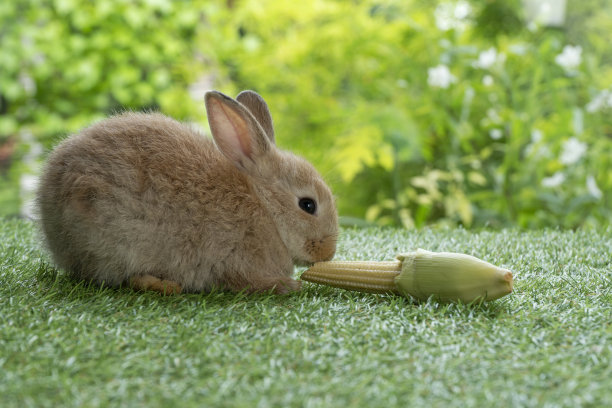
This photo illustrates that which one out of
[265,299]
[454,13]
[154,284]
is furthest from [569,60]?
[154,284]

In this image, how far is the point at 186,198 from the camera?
5.16 feet

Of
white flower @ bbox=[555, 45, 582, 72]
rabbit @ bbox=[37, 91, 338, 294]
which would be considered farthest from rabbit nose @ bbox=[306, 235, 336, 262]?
white flower @ bbox=[555, 45, 582, 72]

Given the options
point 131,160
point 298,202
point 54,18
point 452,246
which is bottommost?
point 452,246

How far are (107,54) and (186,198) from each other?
4.06m

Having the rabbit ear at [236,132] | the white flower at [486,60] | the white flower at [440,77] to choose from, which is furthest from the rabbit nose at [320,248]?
the white flower at [486,60]

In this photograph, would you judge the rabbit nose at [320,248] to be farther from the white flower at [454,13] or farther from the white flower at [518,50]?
the white flower at [454,13]

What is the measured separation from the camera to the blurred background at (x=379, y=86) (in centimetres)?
354

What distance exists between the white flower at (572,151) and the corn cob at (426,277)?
83.2 inches

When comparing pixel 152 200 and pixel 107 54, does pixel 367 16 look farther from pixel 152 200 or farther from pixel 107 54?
pixel 152 200

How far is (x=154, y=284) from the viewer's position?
1.55 meters

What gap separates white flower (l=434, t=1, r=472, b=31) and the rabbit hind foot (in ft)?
10.9

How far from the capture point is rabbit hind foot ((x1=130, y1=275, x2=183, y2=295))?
1542mm

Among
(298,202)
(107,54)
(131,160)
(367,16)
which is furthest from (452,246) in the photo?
(107,54)

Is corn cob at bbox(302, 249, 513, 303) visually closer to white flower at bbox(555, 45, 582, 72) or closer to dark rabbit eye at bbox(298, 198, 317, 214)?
dark rabbit eye at bbox(298, 198, 317, 214)
